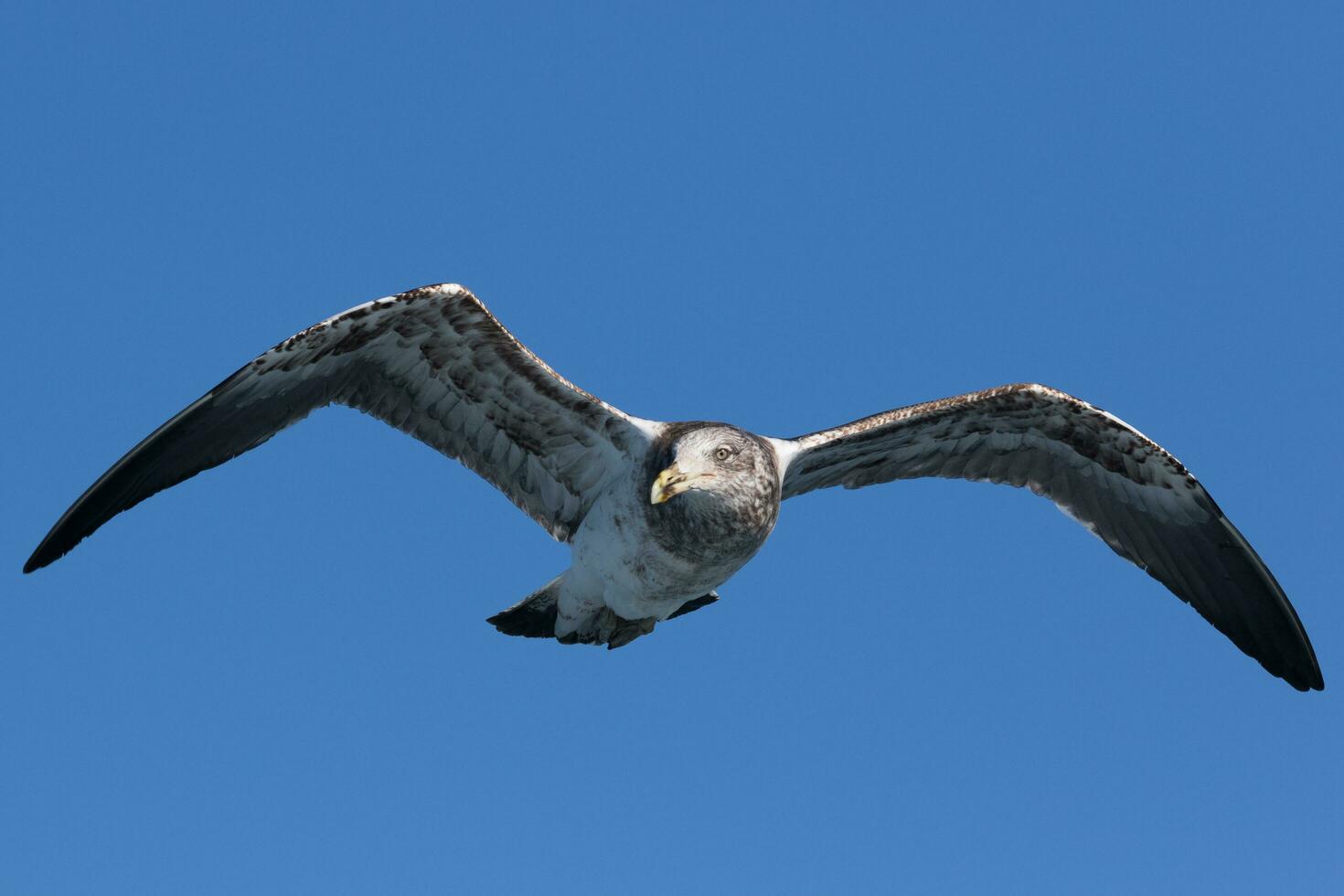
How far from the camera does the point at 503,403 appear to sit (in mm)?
12234

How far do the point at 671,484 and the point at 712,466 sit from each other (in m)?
0.35

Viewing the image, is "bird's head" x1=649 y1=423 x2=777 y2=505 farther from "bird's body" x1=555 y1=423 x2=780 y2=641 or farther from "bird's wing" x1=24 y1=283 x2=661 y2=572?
"bird's wing" x1=24 y1=283 x2=661 y2=572

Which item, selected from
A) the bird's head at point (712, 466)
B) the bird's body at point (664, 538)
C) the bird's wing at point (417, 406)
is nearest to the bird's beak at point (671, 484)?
the bird's head at point (712, 466)

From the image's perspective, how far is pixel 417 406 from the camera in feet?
40.4

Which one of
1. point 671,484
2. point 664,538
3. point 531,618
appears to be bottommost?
point 531,618

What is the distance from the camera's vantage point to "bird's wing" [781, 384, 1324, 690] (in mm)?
12852

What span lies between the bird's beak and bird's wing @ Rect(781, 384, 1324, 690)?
6.84 feet

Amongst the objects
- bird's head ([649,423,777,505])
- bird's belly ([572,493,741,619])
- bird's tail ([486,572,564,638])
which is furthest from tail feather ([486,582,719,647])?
bird's head ([649,423,777,505])

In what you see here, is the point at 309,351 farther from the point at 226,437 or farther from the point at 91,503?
the point at 91,503

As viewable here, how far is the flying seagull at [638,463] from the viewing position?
37.3 feet

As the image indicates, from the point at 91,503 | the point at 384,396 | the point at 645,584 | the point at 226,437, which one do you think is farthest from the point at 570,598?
the point at 91,503

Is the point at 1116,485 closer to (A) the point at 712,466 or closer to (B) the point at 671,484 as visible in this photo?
(A) the point at 712,466

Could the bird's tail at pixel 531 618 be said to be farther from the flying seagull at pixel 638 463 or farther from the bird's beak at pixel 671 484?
the bird's beak at pixel 671 484

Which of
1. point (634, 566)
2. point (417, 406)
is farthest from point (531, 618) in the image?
point (417, 406)
